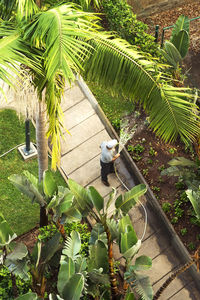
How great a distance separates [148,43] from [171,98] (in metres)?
6.55

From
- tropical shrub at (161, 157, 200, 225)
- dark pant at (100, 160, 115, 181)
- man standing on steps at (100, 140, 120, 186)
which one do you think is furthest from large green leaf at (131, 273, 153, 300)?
dark pant at (100, 160, 115, 181)

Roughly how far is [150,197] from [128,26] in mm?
5166

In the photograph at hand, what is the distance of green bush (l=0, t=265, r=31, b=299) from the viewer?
12305 mm

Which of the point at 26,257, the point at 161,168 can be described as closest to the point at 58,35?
the point at 26,257

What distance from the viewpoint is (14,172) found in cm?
1544

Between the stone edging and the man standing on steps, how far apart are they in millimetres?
702

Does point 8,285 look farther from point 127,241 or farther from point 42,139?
point 42,139

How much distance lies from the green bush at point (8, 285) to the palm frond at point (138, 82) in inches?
188

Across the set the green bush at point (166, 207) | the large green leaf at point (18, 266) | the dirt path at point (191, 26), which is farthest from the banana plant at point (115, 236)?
the dirt path at point (191, 26)

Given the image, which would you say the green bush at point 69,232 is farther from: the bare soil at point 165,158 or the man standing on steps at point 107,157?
the man standing on steps at point 107,157

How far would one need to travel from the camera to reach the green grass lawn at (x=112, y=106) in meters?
16.3

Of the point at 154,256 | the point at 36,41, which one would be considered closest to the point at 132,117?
the point at 154,256

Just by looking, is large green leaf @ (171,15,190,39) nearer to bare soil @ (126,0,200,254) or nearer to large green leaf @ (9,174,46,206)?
bare soil @ (126,0,200,254)

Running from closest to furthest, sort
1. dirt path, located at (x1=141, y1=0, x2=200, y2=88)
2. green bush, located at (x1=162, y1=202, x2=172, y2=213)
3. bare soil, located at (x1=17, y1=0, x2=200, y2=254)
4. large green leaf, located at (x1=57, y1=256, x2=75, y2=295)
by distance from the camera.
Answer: large green leaf, located at (x1=57, y1=256, x2=75, y2=295)
bare soil, located at (x1=17, y1=0, x2=200, y2=254)
green bush, located at (x1=162, y1=202, x2=172, y2=213)
dirt path, located at (x1=141, y1=0, x2=200, y2=88)
